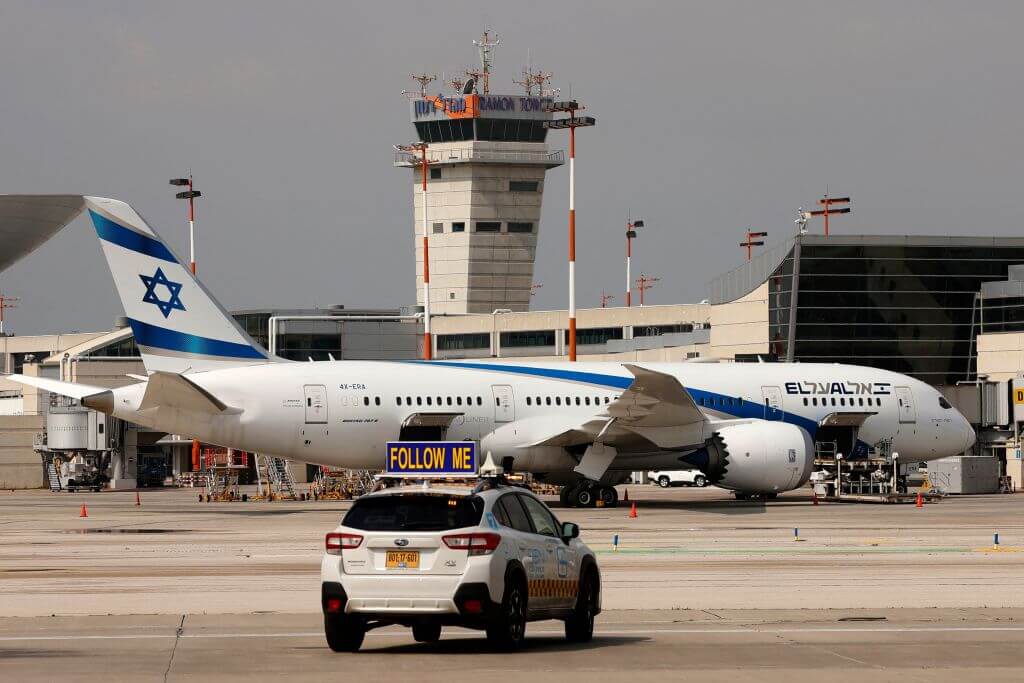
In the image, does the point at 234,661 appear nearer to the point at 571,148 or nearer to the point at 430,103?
the point at 571,148

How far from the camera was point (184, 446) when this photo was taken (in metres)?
90.2

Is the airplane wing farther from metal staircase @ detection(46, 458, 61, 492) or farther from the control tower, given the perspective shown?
the control tower

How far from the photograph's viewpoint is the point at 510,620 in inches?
586

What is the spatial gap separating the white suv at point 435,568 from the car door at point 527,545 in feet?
0.04

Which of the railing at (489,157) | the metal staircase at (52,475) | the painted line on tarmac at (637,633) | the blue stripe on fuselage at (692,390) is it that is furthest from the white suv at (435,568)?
the railing at (489,157)

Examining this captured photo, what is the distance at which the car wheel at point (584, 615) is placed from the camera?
16.2m

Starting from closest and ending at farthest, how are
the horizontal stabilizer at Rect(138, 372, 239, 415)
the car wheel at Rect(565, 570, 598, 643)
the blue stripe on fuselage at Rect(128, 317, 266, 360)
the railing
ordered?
the car wheel at Rect(565, 570, 598, 643), the horizontal stabilizer at Rect(138, 372, 239, 415), the blue stripe on fuselage at Rect(128, 317, 266, 360), the railing

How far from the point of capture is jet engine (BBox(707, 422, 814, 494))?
42188 mm

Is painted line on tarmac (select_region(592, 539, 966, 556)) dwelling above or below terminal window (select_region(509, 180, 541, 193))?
below

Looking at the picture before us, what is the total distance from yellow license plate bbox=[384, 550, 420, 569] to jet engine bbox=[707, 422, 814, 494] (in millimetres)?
28433

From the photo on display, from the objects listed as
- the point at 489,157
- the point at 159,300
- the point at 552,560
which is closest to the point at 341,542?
the point at 552,560

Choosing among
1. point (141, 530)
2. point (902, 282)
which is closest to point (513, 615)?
point (141, 530)

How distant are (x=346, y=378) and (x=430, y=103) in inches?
4121

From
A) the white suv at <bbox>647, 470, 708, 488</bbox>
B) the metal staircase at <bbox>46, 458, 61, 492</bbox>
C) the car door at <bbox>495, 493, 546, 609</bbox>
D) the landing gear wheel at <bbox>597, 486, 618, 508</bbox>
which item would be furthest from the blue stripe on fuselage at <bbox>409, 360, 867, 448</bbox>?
the metal staircase at <bbox>46, 458, 61, 492</bbox>
